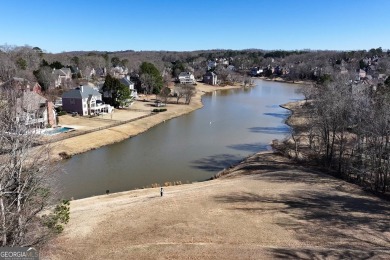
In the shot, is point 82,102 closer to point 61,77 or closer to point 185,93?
point 185,93

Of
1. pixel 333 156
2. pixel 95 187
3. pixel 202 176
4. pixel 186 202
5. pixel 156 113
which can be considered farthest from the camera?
pixel 156 113

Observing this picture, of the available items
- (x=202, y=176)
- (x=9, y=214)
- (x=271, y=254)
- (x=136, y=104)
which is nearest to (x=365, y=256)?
(x=271, y=254)

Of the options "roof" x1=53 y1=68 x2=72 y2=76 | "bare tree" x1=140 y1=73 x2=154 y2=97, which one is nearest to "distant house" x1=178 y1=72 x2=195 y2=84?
"bare tree" x1=140 y1=73 x2=154 y2=97

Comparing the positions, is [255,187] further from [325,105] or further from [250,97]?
[250,97]

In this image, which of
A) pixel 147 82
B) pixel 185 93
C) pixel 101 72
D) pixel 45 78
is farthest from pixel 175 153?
pixel 101 72

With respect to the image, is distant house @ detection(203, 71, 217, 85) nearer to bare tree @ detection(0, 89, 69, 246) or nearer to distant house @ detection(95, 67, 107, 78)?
distant house @ detection(95, 67, 107, 78)

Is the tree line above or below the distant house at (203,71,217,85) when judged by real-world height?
below

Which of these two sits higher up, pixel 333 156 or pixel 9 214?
pixel 9 214
